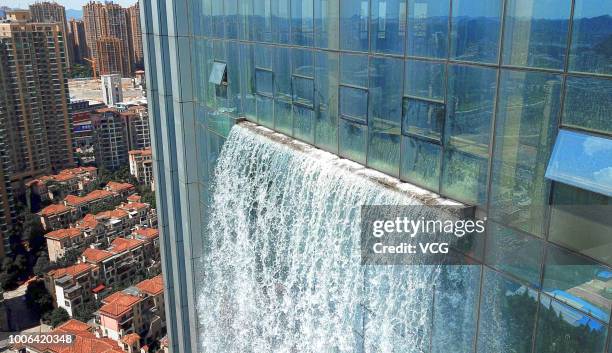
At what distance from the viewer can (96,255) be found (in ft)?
124

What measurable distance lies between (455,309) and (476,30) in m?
2.29

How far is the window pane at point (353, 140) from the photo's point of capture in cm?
565

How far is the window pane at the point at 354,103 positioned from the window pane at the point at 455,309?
1.79 metres

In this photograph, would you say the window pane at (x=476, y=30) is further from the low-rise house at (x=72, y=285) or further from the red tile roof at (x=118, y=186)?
the red tile roof at (x=118, y=186)

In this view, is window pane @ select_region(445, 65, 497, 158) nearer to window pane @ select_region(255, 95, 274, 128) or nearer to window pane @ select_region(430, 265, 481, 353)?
window pane @ select_region(430, 265, 481, 353)

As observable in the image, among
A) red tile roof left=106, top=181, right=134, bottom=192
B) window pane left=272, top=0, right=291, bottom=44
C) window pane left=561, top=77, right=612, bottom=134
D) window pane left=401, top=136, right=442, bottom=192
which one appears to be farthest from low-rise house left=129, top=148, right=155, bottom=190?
window pane left=561, top=77, right=612, bottom=134

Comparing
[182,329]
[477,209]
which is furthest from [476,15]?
[182,329]

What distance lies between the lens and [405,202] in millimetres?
4773

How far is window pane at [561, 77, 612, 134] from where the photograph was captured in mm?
3424

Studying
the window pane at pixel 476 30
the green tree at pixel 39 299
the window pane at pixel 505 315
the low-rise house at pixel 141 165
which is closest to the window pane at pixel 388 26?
the window pane at pixel 476 30

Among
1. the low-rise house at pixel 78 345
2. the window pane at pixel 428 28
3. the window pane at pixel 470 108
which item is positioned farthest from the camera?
the low-rise house at pixel 78 345

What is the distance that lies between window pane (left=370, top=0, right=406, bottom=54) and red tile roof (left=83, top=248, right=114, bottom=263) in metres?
35.8

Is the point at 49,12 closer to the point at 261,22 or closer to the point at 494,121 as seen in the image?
the point at 261,22

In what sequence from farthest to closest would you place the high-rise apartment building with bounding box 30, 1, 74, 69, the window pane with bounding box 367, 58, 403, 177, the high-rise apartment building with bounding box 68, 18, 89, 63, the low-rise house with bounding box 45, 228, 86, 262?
the high-rise apartment building with bounding box 68, 18, 89, 63 → the high-rise apartment building with bounding box 30, 1, 74, 69 → the low-rise house with bounding box 45, 228, 86, 262 → the window pane with bounding box 367, 58, 403, 177
